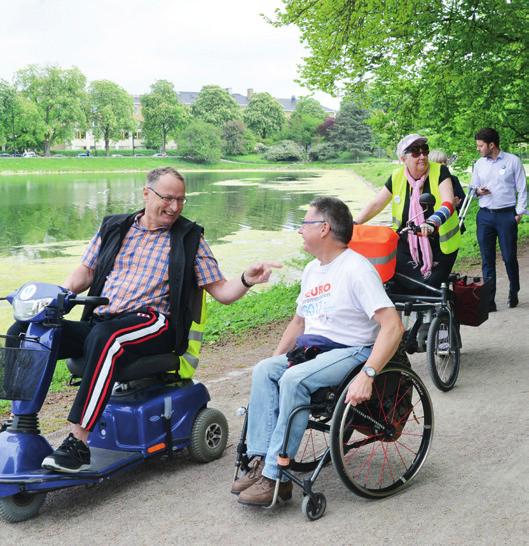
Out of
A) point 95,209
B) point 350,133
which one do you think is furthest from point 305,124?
point 95,209

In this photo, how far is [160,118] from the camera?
322 ft

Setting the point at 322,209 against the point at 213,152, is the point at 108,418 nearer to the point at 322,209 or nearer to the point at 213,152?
the point at 322,209

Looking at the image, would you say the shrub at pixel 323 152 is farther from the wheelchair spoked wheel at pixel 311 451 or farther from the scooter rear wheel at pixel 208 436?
the scooter rear wheel at pixel 208 436

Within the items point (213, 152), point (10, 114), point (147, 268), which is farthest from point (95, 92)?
point (147, 268)

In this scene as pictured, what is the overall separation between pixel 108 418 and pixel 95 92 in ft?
316

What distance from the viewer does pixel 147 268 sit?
4.36 metres

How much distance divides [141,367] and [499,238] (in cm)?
533

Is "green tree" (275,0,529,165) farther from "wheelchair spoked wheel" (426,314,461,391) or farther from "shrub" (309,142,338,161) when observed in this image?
"shrub" (309,142,338,161)

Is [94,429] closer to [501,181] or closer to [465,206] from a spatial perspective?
[465,206]

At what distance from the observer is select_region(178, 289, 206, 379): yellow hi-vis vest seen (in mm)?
4348

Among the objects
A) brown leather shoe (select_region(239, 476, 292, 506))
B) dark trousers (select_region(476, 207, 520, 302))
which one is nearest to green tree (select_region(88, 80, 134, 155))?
dark trousers (select_region(476, 207, 520, 302))

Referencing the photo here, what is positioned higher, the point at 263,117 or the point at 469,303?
the point at 263,117

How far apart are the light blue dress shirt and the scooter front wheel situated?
19.1 feet

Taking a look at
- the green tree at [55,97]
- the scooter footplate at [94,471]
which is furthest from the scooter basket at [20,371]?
the green tree at [55,97]
